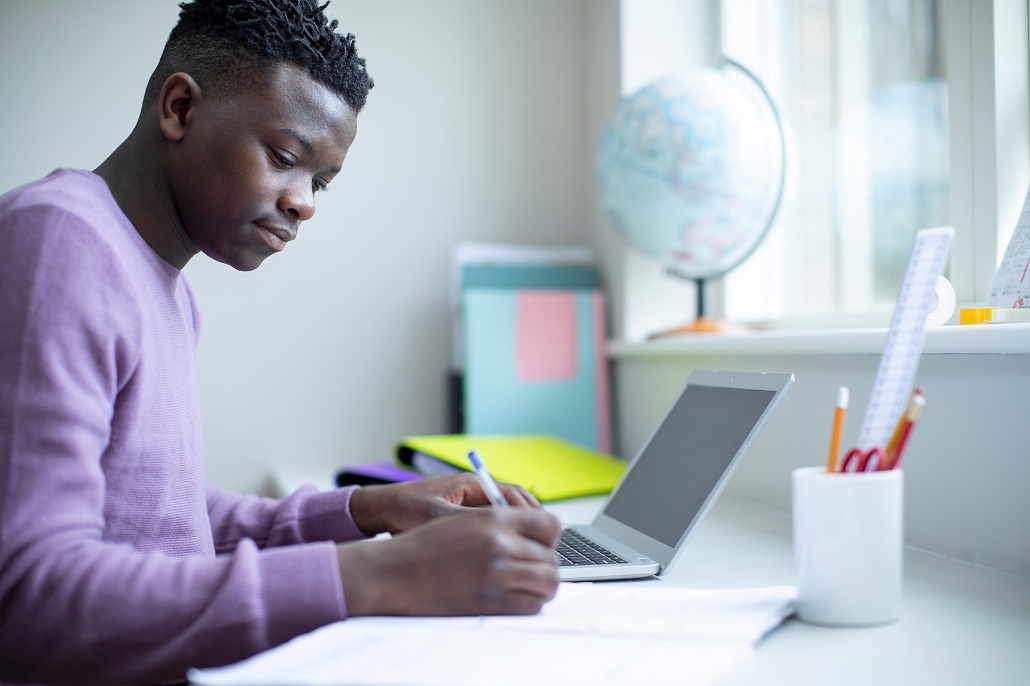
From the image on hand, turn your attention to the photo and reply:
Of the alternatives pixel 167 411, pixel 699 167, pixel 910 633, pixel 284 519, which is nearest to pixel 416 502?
pixel 284 519

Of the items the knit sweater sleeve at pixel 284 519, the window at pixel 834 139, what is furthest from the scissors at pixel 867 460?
the window at pixel 834 139

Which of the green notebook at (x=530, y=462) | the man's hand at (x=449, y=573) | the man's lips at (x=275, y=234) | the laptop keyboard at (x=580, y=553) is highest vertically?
the man's lips at (x=275, y=234)

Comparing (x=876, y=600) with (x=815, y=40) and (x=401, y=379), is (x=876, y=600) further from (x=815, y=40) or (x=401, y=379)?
(x=815, y=40)

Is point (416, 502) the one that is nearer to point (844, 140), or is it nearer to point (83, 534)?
point (83, 534)

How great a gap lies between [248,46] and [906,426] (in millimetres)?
643

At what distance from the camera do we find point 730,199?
1340 mm

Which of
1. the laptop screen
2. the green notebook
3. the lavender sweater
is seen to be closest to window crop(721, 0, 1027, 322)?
the green notebook

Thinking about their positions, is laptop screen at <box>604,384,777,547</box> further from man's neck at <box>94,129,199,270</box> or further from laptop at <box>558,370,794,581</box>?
man's neck at <box>94,129,199,270</box>

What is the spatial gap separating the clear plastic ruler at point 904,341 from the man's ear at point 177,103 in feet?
2.04

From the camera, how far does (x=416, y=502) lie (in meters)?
0.89

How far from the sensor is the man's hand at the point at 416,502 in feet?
2.89

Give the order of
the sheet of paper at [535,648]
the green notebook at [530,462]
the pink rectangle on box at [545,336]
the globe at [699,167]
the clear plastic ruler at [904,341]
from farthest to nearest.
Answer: the pink rectangle on box at [545,336] < the globe at [699,167] < the green notebook at [530,462] < the clear plastic ruler at [904,341] < the sheet of paper at [535,648]

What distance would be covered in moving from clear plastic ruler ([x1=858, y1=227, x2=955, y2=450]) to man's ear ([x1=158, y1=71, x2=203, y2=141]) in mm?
621

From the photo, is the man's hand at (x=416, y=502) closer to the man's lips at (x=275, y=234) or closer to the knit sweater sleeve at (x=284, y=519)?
the knit sweater sleeve at (x=284, y=519)
